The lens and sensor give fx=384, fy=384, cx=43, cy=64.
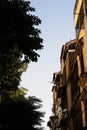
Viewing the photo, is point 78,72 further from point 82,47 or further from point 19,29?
point 19,29

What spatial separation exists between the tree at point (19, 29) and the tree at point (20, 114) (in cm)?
2110

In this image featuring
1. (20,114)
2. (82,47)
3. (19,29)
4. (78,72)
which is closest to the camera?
(19,29)

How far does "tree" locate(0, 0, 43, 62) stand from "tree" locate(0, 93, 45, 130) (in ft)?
69.2

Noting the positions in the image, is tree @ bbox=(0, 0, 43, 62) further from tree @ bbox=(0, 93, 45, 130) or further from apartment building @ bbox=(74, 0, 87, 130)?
tree @ bbox=(0, 93, 45, 130)

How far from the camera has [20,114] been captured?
3869 cm

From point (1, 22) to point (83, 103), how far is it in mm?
16328

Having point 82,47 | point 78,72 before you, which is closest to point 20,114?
point 78,72

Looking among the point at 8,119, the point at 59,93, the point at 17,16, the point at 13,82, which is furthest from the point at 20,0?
the point at 59,93

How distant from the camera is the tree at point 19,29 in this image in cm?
1428

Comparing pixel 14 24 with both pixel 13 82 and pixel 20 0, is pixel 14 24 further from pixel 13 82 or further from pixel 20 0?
pixel 13 82

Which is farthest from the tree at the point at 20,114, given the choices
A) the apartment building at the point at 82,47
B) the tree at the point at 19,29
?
the tree at the point at 19,29

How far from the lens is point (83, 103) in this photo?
29250mm

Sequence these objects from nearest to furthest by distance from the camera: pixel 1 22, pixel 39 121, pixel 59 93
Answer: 1. pixel 1 22
2. pixel 39 121
3. pixel 59 93

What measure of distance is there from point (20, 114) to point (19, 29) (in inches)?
984
